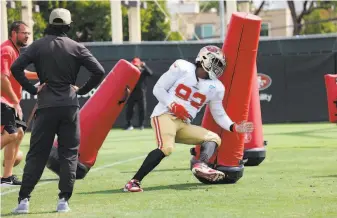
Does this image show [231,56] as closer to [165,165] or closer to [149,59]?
[165,165]

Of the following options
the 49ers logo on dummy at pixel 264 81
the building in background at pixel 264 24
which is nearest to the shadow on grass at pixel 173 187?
the 49ers logo on dummy at pixel 264 81

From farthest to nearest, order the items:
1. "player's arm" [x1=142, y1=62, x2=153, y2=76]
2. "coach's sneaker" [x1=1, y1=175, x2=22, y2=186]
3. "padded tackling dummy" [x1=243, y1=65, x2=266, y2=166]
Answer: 1. "player's arm" [x1=142, y1=62, x2=153, y2=76]
2. "padded tackling dummy" [x1=243, y1=65, x2=266, y2=166]
3. "coach's sneaker" [x1=1, y1=175, x2=22, y2=186]

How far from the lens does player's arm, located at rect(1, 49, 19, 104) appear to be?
1020 centimetres

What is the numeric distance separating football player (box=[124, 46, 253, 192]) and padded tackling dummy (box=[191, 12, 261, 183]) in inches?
11.9

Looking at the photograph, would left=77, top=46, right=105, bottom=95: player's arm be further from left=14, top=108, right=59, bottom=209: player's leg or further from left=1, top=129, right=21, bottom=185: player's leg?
left=1, top=129, right=21, bottom=185: player's leg

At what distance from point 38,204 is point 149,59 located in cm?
1597

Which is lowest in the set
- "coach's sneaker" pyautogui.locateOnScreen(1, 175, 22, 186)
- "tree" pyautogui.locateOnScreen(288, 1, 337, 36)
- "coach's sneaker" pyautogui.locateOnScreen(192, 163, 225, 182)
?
"tree" pyautogui.locateOnScreen(288, 1, 337, 36)

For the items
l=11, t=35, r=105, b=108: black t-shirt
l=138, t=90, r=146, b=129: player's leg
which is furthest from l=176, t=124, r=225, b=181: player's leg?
l=138, t=90, r=146, b=129: player's leg

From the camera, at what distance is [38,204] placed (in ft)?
29.0

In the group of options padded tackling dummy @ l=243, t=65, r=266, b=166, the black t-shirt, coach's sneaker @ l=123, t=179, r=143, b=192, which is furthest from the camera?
padded tackling dummy @ l=243, t=65, r=266, b=166

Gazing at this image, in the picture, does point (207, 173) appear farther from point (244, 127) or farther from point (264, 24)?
point (264, 24)

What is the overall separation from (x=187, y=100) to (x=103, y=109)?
1.70 m

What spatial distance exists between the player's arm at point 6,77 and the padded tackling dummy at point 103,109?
984 mm

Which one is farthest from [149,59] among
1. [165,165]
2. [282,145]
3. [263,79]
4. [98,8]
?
[98,8]
